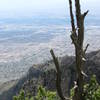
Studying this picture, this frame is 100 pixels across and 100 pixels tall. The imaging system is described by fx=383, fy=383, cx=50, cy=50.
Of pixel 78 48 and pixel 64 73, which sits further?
pixel 64 73

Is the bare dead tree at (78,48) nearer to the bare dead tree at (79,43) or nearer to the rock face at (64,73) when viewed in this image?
the bare dead tree at (79,43)

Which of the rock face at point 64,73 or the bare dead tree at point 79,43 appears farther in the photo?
the rock face at point 64,73

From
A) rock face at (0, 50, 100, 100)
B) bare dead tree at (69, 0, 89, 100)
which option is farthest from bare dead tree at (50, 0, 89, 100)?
rock face at (0, 50, 100, 100)

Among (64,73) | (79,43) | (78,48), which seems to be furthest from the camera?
(64,73)

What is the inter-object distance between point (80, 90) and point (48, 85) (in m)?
57.3

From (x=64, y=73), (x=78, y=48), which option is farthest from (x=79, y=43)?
(x=64, y=73)

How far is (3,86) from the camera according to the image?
Result: 9881cm

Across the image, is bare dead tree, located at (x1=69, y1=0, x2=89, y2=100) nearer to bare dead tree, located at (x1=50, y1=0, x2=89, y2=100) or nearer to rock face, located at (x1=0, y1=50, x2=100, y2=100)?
bare dead tree, located at (x1=50, y1=0, x2=89, y2=100)

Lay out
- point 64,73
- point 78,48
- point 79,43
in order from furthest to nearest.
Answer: point 64,73
point 79,43
point 78,48

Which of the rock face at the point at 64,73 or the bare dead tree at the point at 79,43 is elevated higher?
the bare dead tree at the point at 79,43

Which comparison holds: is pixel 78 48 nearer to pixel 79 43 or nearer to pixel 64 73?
pixel 79 43

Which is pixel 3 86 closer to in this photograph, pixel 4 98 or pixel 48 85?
pixel 4 98

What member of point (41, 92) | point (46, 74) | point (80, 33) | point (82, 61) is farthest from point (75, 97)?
point (46, 74)

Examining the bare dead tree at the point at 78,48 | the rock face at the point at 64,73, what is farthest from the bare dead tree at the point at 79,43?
the rock face at the point at 64,73
